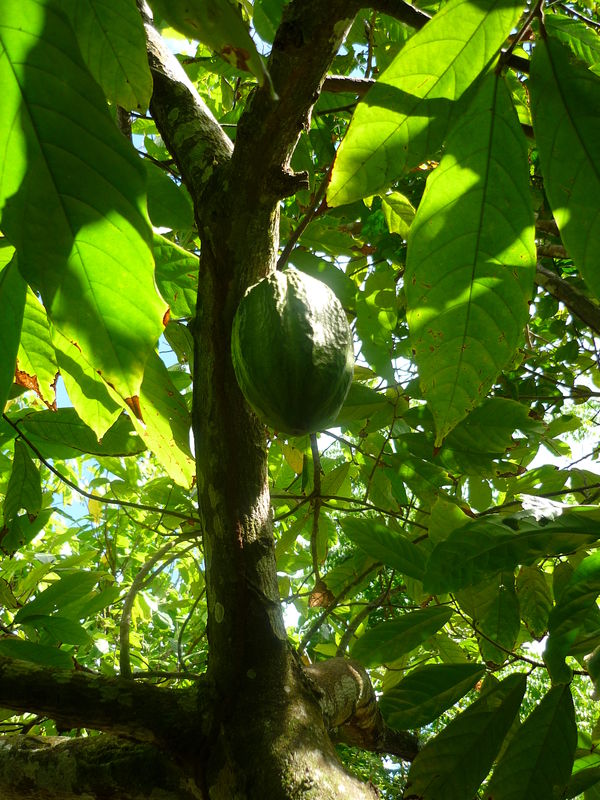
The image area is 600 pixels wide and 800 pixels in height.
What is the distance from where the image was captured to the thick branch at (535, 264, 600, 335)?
1997 mm

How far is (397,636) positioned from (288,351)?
0.71m

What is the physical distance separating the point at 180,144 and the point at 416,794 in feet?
4.34

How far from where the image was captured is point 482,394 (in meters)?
0.94

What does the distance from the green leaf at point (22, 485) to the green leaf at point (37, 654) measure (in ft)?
1.24

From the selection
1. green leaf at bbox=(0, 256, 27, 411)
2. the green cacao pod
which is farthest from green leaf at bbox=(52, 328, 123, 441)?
the green cacao pod

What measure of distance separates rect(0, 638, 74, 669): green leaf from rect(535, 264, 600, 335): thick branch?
64.9 inches

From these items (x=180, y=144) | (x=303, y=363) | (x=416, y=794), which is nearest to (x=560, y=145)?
(x=303, y=363)

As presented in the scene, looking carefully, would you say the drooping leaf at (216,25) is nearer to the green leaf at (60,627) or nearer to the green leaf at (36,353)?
the green leaf at (36,353)

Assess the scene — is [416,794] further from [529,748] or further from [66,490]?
[66,490]

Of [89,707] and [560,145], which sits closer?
[560,145]

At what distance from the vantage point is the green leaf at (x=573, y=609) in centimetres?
94

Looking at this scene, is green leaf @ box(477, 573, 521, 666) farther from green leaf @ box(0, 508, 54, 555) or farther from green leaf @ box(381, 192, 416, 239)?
green leaf @ box(0, 508, 54, 555)

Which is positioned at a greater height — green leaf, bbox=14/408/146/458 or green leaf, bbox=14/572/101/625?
green leaf, bbox=14/408/146/458

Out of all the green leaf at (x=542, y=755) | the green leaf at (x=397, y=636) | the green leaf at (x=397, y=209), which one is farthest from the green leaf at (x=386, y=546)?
the green leaf at (x=397, y=209)
